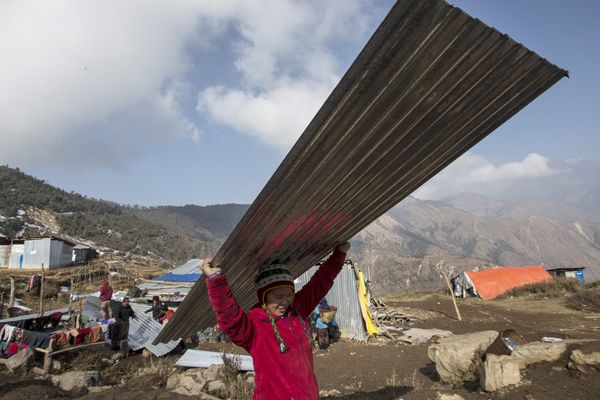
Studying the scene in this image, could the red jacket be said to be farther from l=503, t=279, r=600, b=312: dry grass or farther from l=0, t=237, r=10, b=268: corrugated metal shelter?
l=0, t=237, r=10, b=268: corrugated metal shelter

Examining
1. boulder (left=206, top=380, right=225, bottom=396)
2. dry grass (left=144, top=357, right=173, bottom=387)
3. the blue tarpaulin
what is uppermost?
the blue tarpaulin

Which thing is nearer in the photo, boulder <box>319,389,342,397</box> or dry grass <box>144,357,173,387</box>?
boulder <box>319,389,342,397</box>

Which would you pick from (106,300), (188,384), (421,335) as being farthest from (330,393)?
(106,300)

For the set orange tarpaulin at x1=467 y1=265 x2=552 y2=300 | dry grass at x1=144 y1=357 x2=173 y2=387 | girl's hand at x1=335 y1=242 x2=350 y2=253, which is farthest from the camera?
orange tarpaulin at x1=467 y1=265 x2=552 y2=300

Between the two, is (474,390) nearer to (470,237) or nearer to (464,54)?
(464,54)

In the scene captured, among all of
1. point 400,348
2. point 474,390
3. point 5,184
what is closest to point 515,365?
point 474,390

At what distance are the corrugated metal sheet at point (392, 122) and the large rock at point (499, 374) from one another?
13.3 feet

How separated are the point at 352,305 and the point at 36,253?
29425mm

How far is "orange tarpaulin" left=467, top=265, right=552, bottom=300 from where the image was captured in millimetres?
23875

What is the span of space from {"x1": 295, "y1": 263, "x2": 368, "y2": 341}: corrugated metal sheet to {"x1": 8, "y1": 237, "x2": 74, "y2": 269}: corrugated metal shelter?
89.7 feet

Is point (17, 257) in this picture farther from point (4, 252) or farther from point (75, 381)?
point (75, 381)

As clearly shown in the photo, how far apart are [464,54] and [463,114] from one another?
18.0 inches

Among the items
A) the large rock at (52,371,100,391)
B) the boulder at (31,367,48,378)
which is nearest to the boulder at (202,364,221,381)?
the large rock at (52,371,100,391)

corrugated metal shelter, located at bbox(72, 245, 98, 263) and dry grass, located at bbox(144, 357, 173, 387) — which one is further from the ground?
corrugated metal shelter, located at bbox(72, 245, 98, 263)
